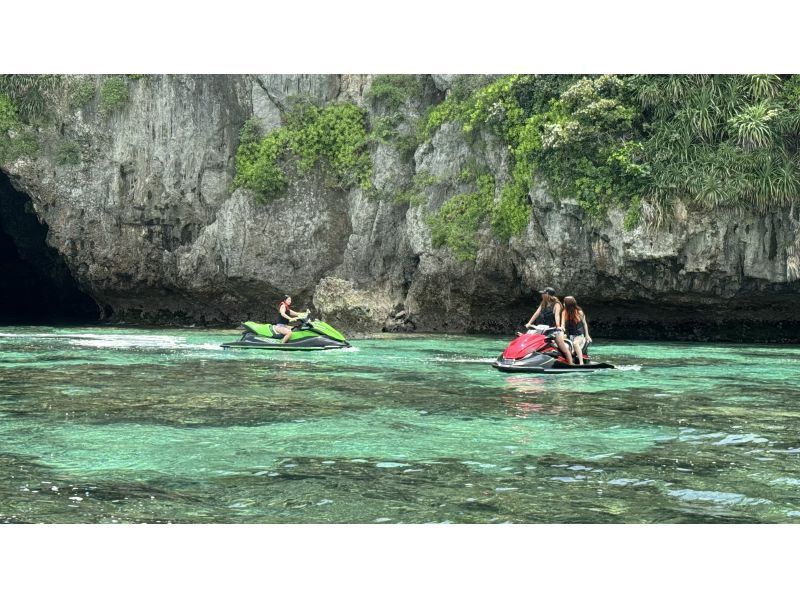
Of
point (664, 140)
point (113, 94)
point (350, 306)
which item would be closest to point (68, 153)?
point (113, 94)

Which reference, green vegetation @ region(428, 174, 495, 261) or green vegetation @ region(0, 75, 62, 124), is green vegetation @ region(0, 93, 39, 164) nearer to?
green vegetation @ region(0, 75, 62, 124)

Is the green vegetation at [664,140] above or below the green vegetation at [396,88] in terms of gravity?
below

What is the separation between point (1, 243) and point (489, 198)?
71.0 ft

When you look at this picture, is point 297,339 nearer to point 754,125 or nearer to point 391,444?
point 391,444

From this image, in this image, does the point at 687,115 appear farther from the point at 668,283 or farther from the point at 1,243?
the point at 1,243

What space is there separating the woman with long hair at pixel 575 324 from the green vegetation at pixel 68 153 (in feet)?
72.7

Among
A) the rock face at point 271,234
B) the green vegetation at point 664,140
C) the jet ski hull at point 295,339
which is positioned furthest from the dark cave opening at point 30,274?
the green vegetation at point 664,140

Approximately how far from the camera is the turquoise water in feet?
21.4

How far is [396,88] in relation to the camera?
30344 mm

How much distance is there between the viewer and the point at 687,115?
24500 millimetres

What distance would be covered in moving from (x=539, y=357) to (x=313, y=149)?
17681 mm

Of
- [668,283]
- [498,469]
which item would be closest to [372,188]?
[668,283]

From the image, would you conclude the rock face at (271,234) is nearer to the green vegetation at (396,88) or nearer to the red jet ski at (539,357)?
the green vegetation at (396,88)

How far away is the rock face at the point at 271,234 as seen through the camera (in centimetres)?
2791
